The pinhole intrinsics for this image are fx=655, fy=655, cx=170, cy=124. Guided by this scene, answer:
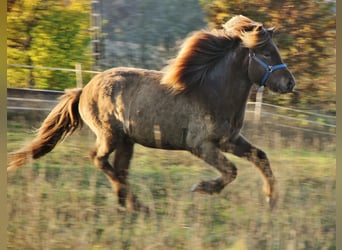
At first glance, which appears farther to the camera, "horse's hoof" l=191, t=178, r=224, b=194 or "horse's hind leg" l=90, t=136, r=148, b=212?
"horse's hind leg" l=90, t=136, r=148, b=212

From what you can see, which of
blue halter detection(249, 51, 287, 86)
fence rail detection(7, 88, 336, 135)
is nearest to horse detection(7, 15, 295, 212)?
blue halter detection(249, 51, 287, 86)

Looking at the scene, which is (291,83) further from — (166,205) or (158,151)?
(166,205)

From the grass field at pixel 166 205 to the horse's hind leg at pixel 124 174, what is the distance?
52mm

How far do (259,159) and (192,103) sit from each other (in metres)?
0.63

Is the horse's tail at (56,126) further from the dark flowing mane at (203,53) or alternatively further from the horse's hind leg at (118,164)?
the dark flowing mane at (203,53)

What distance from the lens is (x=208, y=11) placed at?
4.88 metres

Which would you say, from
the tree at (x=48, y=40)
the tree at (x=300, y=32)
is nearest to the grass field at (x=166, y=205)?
the tree at (x=48, y=40)

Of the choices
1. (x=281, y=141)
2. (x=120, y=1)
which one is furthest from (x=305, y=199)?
(x=120, y=1)

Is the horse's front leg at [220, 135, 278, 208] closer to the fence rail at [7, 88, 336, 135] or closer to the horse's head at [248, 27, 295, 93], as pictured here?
the fence rail at [7, 88, 336, 135]

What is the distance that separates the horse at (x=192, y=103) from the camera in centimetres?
459

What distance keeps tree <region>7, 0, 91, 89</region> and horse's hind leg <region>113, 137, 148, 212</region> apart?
61 cm

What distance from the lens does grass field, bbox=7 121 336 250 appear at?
14.7 feet

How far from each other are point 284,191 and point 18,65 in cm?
214

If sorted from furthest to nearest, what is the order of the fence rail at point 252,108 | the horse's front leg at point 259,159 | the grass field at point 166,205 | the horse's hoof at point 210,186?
1. the fence rail at point 252,108
2. the horse's front leg at point 259,159
3. the horse's hoof at point 210,186
4. the grass field at point 166,205
